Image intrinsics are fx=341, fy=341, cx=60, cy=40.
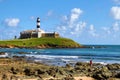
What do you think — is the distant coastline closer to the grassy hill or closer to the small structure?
the grassy hill

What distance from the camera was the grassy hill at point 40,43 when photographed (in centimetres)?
16799

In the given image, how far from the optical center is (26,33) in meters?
200

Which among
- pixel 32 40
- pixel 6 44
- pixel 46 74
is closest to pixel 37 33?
pixel 32 40

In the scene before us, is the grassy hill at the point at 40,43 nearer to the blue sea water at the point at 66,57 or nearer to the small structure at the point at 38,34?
the small structure at the point at 38,34

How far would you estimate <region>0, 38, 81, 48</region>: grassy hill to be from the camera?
168m

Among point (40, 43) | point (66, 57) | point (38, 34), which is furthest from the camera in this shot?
point (38, 34)

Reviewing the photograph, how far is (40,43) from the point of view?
170875 millimetres

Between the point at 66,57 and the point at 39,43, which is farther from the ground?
the point at 39,43

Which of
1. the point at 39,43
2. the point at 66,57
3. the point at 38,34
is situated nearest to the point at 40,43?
the point at 39,43

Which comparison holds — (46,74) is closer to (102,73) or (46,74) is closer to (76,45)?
(102,73)

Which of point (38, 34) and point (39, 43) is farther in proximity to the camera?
point (38, 34)

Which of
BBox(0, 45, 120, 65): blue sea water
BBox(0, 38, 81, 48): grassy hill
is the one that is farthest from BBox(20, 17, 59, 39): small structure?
BBox(0, 45, 120, 65): blue sea water

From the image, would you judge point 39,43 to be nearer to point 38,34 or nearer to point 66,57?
point 38,34

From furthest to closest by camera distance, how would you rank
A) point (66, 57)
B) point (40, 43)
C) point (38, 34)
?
point (38, 34), point (40, 43), point (66, 57)
